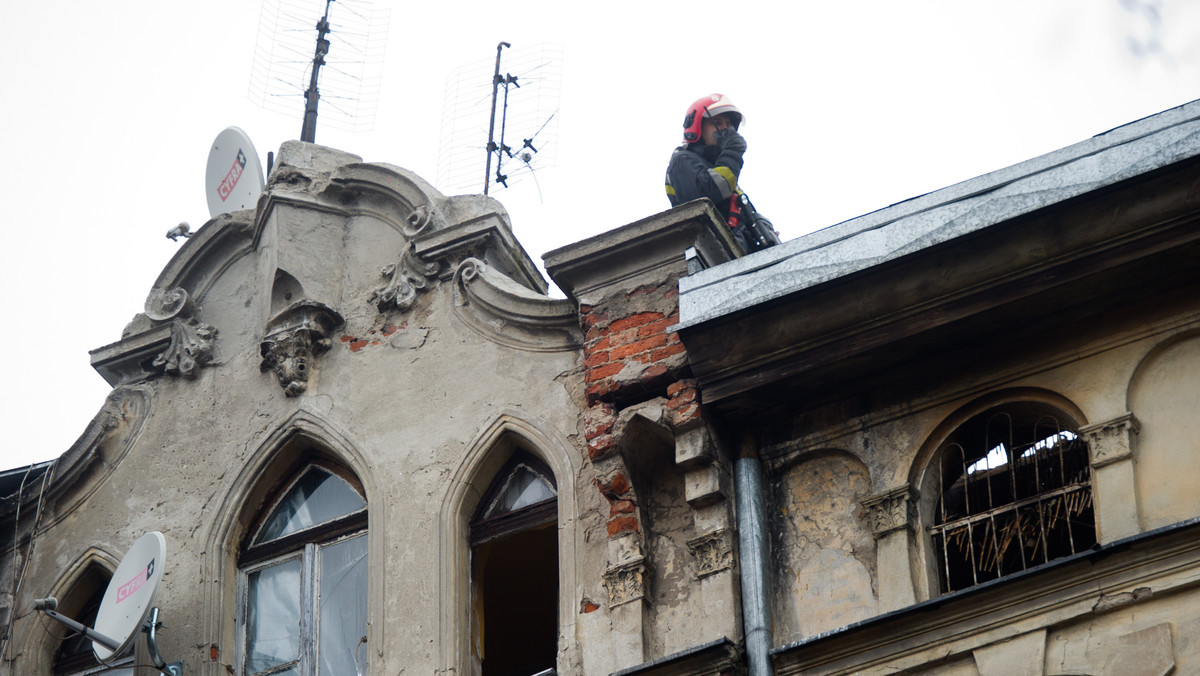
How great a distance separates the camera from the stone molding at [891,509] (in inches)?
436

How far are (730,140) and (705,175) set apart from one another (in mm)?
443

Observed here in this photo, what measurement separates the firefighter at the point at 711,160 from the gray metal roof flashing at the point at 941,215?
1272 mm

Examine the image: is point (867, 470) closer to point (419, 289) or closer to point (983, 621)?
point (983, 621)

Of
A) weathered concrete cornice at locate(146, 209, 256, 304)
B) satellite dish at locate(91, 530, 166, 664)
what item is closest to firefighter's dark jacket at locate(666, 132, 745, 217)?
weathered concrete cornice at locate(146, 209, 256, 304)

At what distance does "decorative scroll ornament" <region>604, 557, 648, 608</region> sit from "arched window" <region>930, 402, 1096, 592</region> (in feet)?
5.34

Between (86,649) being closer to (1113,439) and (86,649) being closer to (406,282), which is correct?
(406,282)

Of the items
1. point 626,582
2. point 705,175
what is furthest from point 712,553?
point 705,175

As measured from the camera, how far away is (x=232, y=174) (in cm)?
1552

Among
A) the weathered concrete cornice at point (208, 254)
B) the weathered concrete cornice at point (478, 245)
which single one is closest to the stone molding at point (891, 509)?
the weathered concrete cornice at point (478, 245)

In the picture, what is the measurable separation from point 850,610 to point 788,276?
75.0 inches

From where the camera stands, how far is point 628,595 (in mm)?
11484

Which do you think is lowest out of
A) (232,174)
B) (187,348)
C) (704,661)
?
(704,661)

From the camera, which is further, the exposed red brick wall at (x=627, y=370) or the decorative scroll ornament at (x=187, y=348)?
the decorative scroll ornament at (x=187, y=348)

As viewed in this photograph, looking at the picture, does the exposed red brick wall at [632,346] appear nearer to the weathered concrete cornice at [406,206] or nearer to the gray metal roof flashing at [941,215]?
the gray metal roof flashing at [941,215]
